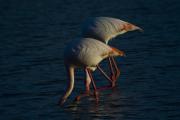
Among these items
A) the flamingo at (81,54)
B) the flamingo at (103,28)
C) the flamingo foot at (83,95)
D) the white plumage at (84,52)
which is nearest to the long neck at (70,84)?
the flamingo at (81,54)

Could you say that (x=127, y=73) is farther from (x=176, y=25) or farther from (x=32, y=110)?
(x=176, y=25)

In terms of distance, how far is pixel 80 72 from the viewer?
15289 millimetres

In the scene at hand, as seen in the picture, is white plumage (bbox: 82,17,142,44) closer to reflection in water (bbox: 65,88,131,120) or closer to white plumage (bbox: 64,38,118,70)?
white plumage (bbox: 64,38,118,70)

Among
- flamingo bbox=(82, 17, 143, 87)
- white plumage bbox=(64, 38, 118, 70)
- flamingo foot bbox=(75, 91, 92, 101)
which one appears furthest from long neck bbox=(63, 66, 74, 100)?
flamingo bbox=(82, 17, 143, 87)

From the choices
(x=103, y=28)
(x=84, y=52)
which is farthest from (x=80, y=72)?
(x=84, y=52)

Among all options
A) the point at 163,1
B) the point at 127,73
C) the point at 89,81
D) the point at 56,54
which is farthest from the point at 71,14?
the point at 89,81

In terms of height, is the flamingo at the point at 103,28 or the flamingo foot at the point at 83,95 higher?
the flamingo at the point at 103,28

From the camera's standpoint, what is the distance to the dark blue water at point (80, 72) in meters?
12.1

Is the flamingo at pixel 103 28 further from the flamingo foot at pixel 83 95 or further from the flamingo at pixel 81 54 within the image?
the flamingo at pixel 81 54

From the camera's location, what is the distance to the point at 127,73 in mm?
14875

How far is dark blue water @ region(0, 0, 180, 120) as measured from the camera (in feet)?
39.7

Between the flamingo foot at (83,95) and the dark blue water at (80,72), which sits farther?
the flamingo foot at (83,95)

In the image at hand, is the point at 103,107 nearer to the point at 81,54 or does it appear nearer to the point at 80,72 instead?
the point at 81,54

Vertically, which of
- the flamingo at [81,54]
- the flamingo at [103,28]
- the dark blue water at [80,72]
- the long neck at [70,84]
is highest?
the flamingo at [103,28]
